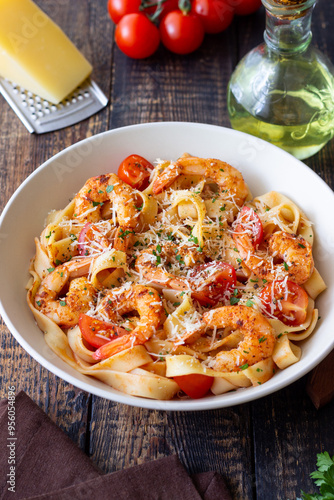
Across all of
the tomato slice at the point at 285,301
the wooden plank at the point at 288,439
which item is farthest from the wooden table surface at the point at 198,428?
the tomato slice at the point at 285,301

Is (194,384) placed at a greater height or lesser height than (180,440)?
greater

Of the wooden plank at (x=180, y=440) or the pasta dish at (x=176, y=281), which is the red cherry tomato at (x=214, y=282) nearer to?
the pasta dish at (x=176, y=281)

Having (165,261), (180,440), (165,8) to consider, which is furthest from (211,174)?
(165,8)

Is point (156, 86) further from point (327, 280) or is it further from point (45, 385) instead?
point (45, 385)

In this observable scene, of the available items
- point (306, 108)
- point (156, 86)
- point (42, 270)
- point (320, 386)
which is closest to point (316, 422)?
point (320, 386)

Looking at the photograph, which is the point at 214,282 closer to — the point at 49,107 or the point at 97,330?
the point at 97,330

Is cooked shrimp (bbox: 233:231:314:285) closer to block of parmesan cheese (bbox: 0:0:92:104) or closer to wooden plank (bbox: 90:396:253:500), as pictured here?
wooden plank (bbox: 90:396:253:500)

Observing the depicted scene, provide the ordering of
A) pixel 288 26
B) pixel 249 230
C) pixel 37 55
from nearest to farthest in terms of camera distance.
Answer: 1. pixel 249 230
2. pixel 288 26
3. pixel 37 55
